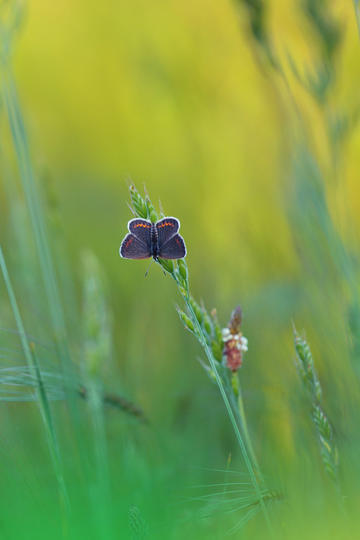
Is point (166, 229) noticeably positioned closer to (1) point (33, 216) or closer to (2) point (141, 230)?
(2) point (141, 230)

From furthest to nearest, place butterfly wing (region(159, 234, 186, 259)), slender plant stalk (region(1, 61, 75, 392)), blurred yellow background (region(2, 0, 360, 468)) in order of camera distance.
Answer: blurred yellow background (region(2, 0, 360, 468)) → slender plant stalk (region(1, 61, 75, 392)) → butterfly wing (region(159, 234, 186, 259))

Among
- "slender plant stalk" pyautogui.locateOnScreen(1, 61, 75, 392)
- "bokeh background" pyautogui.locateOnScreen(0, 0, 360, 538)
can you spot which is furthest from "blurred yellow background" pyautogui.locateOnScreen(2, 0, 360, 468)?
"slender plant stalk" pyautogui.locateOnScreen(1, 61, 75, 392)

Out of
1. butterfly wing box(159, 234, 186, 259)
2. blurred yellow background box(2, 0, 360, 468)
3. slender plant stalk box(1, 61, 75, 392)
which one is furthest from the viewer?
blurred yellow background box(2, 0, 360, 468)

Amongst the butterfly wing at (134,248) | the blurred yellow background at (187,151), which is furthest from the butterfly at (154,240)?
the blurred yellow background at (187,151)

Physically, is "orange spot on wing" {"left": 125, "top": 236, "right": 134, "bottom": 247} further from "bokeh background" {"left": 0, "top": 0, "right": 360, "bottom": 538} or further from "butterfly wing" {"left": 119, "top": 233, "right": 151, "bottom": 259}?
"bokeh background" {"left": 0, "top": 0, "right": 360, "bottom": 538}

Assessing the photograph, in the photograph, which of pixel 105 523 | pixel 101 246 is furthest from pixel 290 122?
pixel 101 246

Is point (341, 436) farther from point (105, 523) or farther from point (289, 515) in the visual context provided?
point (105, 523)

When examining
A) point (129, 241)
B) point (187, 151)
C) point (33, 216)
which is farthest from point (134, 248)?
point (187, 151)
